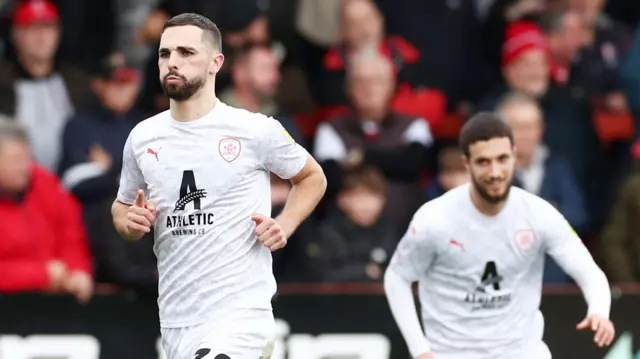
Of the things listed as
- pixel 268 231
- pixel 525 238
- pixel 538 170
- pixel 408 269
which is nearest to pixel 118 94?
pixel 538 170

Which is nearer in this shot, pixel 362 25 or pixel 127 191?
pixel 127 191

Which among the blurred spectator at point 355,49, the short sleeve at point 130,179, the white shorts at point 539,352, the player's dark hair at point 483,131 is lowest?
the white shorts at point 539,352

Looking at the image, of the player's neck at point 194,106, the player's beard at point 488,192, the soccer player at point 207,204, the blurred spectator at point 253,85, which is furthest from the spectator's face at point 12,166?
the player's beard at point 488,192

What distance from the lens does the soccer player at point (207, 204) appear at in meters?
7.34

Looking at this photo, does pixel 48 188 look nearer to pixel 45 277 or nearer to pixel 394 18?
pixel 45 277

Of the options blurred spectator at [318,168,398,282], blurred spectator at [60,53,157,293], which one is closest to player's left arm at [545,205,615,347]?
blurred spectator at [318,168,398,282]

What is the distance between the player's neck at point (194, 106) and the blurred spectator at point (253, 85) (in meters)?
4.31

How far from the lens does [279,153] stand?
7590 millimetres

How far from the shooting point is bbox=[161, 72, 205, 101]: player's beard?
730cm

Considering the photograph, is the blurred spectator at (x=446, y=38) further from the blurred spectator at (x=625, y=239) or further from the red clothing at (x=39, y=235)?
the red clothing at (x=39, y=235)

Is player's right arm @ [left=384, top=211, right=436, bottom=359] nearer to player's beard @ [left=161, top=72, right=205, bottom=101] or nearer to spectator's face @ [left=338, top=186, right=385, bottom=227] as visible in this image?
player's beard @ [left=161, top=72, right=205, bottom=101]

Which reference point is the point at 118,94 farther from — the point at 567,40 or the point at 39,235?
the point at 567,40

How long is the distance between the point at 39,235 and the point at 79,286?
520 millimetres

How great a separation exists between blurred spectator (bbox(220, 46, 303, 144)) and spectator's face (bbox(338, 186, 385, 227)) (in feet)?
2.48
